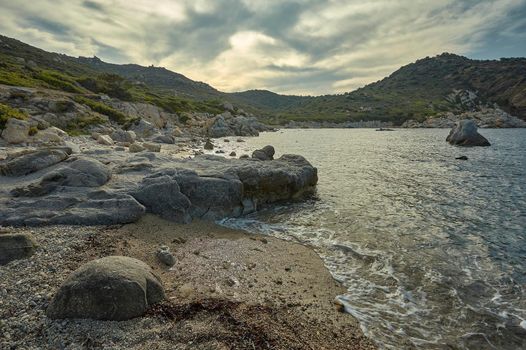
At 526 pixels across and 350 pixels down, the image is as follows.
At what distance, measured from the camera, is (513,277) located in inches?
446

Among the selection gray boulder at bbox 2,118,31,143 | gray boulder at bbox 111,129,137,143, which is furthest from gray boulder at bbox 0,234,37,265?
gray boulder at bbox 111,129,137,143

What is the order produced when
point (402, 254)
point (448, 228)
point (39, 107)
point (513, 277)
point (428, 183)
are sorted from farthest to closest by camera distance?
point (39, 107), point (428, 183), point (448, 228), point (402, 254), point (513, 277)

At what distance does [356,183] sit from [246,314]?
21.8 metres

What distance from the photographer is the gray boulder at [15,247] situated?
9505 mm

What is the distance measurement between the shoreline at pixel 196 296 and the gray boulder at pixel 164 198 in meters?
1.72

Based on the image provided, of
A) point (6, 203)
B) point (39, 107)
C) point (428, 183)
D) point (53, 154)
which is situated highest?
point (39, 107)

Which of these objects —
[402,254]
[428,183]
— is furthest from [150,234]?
[428,183]

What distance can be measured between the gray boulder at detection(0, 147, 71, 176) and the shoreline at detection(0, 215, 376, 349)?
6442 mm

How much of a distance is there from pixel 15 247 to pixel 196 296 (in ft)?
19.2

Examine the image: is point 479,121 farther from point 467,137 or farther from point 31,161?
point 31,161

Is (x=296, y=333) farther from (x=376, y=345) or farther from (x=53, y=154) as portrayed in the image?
(x=53, y=154)

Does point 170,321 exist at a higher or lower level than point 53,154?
lower

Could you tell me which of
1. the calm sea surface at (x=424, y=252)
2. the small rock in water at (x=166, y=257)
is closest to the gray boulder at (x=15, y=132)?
the calm sea surface at (x=424, y=252)

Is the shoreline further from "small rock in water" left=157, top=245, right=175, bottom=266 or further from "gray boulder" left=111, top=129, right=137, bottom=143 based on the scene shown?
"gray boulder" left=111, top=129, right=137, bottom=143
